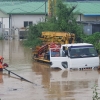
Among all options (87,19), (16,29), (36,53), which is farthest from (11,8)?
(36,53)

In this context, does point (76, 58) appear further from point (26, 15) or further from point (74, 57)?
point (26, 15)

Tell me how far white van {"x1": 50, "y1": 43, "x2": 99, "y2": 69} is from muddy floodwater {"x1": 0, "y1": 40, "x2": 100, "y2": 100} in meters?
0.41

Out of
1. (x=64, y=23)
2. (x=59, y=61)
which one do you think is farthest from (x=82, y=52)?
(x=64, y=23)

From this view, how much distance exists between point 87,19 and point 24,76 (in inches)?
1219

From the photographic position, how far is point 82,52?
82.2 feet

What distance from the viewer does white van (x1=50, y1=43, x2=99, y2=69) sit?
24.5 meters

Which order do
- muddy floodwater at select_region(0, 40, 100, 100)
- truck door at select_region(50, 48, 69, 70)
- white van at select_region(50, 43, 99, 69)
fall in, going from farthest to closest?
truck door at select_region(50, 48, 69, 70)
white van at select_region(50, 43, 99, 69)
muddy floodwater at select_region(0, 40, 100, 100)

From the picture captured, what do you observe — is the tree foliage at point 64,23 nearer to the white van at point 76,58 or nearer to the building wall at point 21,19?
the white van at point 76,58

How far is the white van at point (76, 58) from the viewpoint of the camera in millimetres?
24547

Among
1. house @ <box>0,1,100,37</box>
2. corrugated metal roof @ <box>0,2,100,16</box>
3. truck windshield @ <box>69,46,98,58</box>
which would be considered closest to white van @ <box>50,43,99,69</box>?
truck windshield @ <box>69,46,98,58</box>

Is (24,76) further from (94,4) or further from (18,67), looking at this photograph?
(94,4)

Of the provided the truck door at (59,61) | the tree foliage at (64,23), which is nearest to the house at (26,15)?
the tree foliage at (64,23)

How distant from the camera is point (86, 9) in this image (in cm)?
5588

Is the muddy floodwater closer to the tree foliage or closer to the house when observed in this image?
the tree foliage
